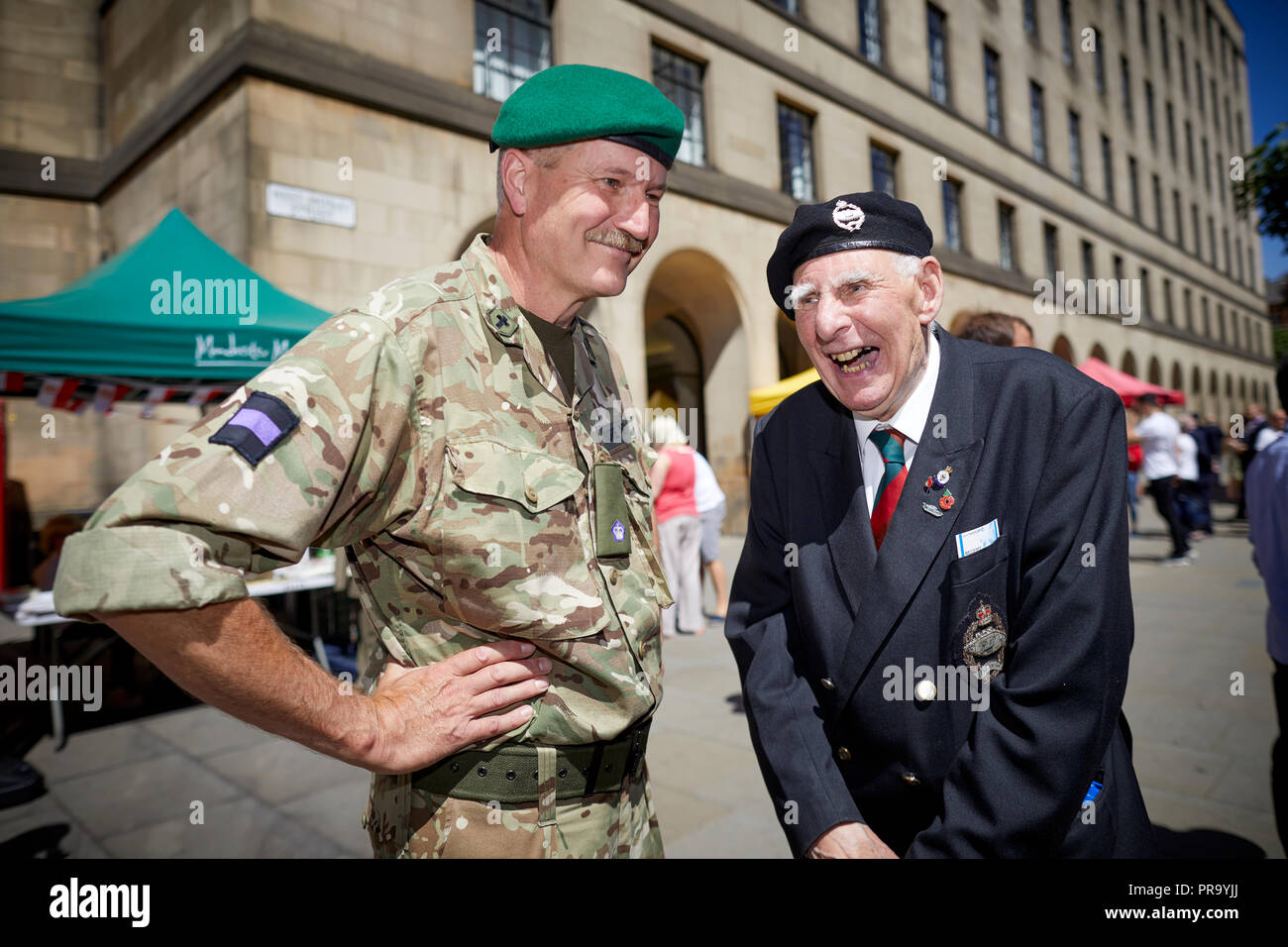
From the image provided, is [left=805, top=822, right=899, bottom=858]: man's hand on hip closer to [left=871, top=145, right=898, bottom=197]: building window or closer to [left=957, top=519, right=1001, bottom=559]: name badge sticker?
[left=957, top=519, right=1001, bottom=559]: name badge sticker

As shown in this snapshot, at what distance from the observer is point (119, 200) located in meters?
10.3

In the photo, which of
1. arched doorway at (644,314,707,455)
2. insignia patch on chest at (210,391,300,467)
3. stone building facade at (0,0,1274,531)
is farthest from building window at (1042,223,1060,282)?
insignia patch on chest at (210,391,300,467)

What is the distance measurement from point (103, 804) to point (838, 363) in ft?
14.8

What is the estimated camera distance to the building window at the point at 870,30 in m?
14.3

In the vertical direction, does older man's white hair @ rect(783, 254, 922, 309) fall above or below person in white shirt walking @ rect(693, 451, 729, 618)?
above

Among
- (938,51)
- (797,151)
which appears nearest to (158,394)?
(797,151)

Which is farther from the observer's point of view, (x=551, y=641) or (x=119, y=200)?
(x=119, y=200)

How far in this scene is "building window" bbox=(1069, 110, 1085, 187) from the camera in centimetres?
2089

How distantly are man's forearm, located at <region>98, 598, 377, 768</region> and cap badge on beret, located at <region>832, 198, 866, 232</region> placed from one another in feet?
4.18

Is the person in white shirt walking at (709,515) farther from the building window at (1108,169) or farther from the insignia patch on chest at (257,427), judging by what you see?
the building window at (1108,169)

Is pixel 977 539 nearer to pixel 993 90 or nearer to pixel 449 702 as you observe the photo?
pixel 449 702
